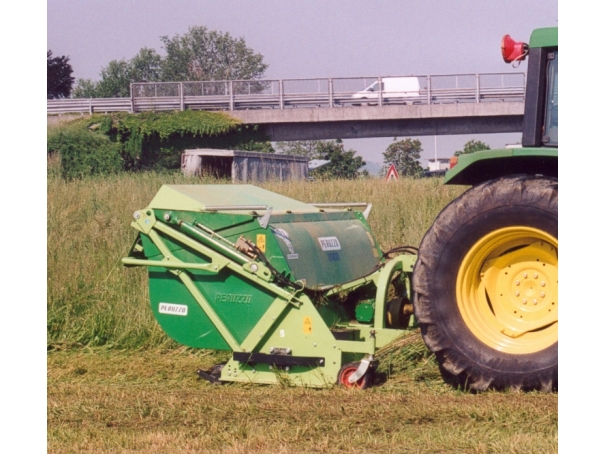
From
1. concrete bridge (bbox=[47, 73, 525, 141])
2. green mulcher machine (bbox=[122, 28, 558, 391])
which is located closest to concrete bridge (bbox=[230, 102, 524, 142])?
concrete bridge (bbox=[47, 73, 525, 141])

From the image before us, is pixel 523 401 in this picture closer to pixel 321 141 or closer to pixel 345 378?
pixel 345 378

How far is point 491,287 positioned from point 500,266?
5.4 inches

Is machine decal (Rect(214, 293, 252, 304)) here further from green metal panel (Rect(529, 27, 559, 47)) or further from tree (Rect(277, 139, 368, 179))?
tree (Rect(277, 139, 368, 179))

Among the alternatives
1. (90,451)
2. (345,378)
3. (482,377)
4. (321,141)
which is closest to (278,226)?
(345,378)

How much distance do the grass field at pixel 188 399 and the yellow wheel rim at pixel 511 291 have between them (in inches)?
15.5

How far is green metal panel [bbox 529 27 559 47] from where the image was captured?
4844 mm

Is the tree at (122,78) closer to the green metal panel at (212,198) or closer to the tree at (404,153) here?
the tree at (404,153)

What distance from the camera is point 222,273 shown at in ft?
19.0

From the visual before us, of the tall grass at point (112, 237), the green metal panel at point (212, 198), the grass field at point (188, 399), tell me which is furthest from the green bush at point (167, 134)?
the green metal panel at point (212, 198)

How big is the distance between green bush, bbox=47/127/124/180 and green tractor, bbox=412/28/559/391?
12.6m

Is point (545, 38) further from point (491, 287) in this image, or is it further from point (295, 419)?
point (295, 419)

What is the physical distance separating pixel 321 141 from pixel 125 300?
81.3 feet

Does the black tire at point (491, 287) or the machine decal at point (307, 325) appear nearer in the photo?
the black tire at point (491, 287)

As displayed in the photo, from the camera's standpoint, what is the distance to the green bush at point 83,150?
18.4 meters
